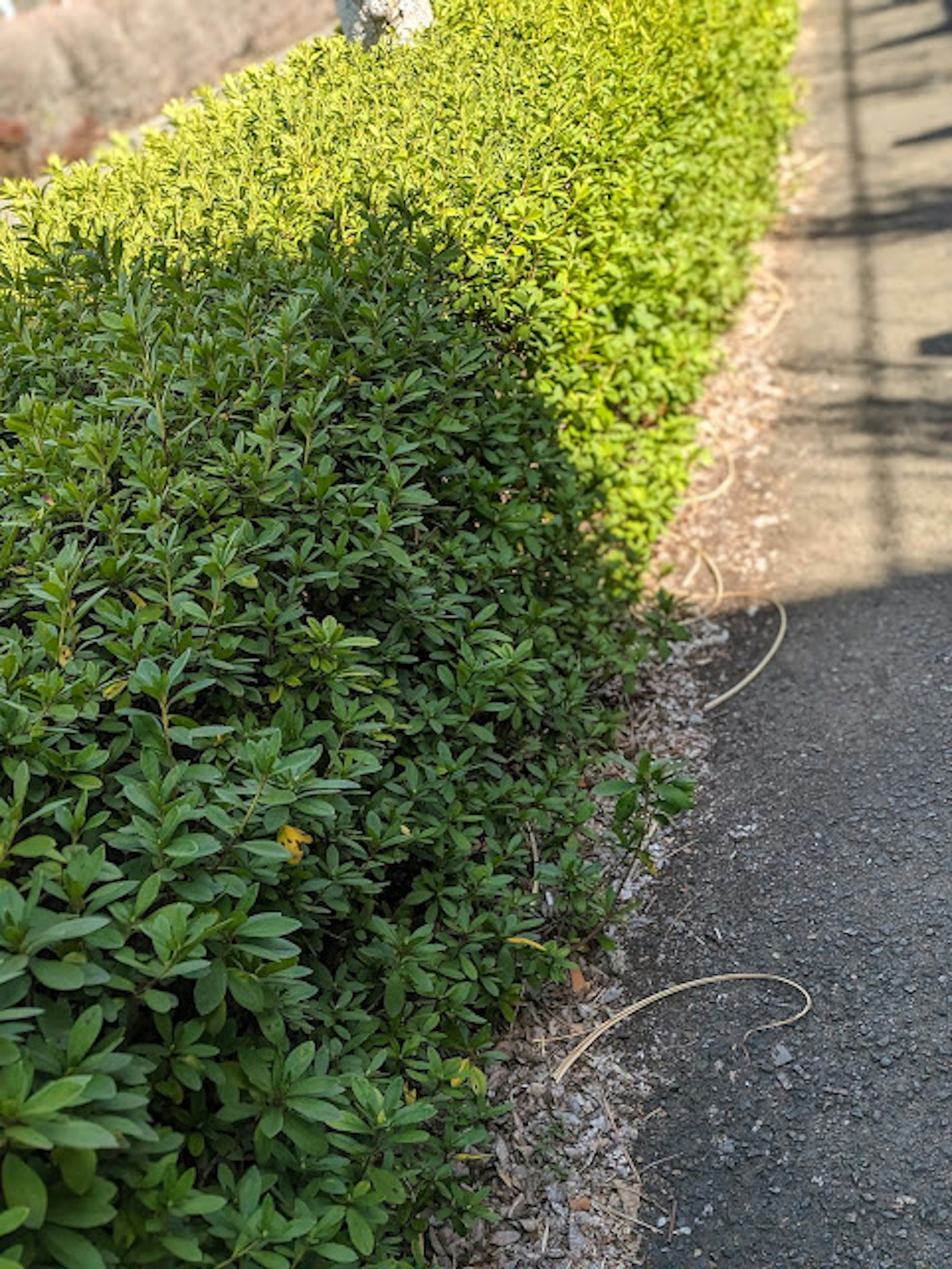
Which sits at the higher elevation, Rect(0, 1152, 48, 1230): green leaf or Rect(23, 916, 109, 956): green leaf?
Rect(23, 916, 109, 956): green leaf

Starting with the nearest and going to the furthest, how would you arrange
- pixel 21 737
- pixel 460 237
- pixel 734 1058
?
pixel 21 737, pixel 734 1058, pixel 460 237

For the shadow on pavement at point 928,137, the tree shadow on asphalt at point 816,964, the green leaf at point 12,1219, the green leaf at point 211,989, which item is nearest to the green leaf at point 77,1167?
the green leaf at point 12,1219

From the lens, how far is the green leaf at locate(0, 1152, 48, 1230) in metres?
1.51

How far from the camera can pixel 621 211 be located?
4371 millimetres

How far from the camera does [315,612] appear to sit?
2943 mm

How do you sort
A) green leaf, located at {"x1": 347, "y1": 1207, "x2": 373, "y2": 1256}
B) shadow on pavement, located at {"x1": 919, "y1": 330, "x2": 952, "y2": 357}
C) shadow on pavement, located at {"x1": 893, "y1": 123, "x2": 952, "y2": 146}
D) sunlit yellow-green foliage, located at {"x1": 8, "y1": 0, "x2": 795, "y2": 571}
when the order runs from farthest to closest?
1. shadow on pavement, located at {"x1": 893, "y1": 123, "x2": 952, "y2": 146}
2. shadow on pavement, located at {"x1": 919, "y1": 330, "x2": 952, "y2": 357}
3. sunlit yellow-green foliage, located at {"x1": 8, "y1": 0, "x2": 795, "y2": 571}
4. green leaf, located at {"x1": 347, "y1": 1207, "x2": 373, "y2": 1256}

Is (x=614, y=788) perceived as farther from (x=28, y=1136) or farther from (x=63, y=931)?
(x=28, y=1136)

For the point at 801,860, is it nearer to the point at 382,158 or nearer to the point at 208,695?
the point at 208,695

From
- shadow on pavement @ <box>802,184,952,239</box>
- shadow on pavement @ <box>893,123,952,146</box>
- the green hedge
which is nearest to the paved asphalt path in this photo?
the green hedge

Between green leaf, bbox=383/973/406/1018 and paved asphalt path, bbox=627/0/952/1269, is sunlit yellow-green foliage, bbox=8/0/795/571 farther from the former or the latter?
green leaf, bbox=383/973/406/1018

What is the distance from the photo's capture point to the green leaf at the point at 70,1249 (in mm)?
1565

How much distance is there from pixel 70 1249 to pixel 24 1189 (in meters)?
0.13

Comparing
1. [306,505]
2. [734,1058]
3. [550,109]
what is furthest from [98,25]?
[734,1058]

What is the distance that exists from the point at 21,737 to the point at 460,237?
2.24 m
